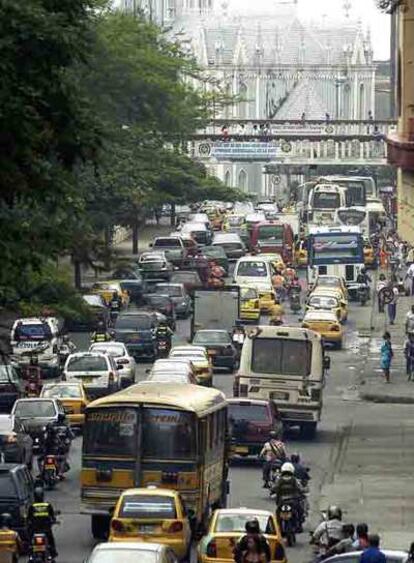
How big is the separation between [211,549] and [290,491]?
5.53 metres

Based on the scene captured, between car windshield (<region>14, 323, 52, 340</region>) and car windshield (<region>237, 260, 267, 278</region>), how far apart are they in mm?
21960

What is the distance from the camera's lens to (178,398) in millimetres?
34625

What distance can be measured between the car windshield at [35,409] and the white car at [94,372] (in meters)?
6.05

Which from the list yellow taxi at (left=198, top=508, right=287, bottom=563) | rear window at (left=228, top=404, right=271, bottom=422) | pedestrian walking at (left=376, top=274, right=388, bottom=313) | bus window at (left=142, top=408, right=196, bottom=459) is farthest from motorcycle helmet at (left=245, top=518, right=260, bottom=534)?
pedestrian walking at (left=376, top=274, right=388, bottom=313)

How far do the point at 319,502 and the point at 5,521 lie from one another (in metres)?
8.98

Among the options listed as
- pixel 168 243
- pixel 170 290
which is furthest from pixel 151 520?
pixel 168 243

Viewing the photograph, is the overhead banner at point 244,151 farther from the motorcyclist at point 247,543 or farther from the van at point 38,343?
the motorcyclist at point 247,543

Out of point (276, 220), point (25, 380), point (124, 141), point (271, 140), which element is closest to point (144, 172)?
point (124, 141)

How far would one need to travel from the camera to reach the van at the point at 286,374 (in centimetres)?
4728

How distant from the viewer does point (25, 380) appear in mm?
52406

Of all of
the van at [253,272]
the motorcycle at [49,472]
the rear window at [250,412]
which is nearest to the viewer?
the motorcycle at [49,472]

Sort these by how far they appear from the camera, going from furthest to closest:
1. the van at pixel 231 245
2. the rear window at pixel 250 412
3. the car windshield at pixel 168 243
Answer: the van at pixel 231 245 → the car windshield at pixel 168 243 → the rear window at pixel 250 412

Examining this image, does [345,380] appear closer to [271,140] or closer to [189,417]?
[189,417]

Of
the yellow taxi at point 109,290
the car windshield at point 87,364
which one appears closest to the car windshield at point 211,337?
the car windshield at point 87,364
